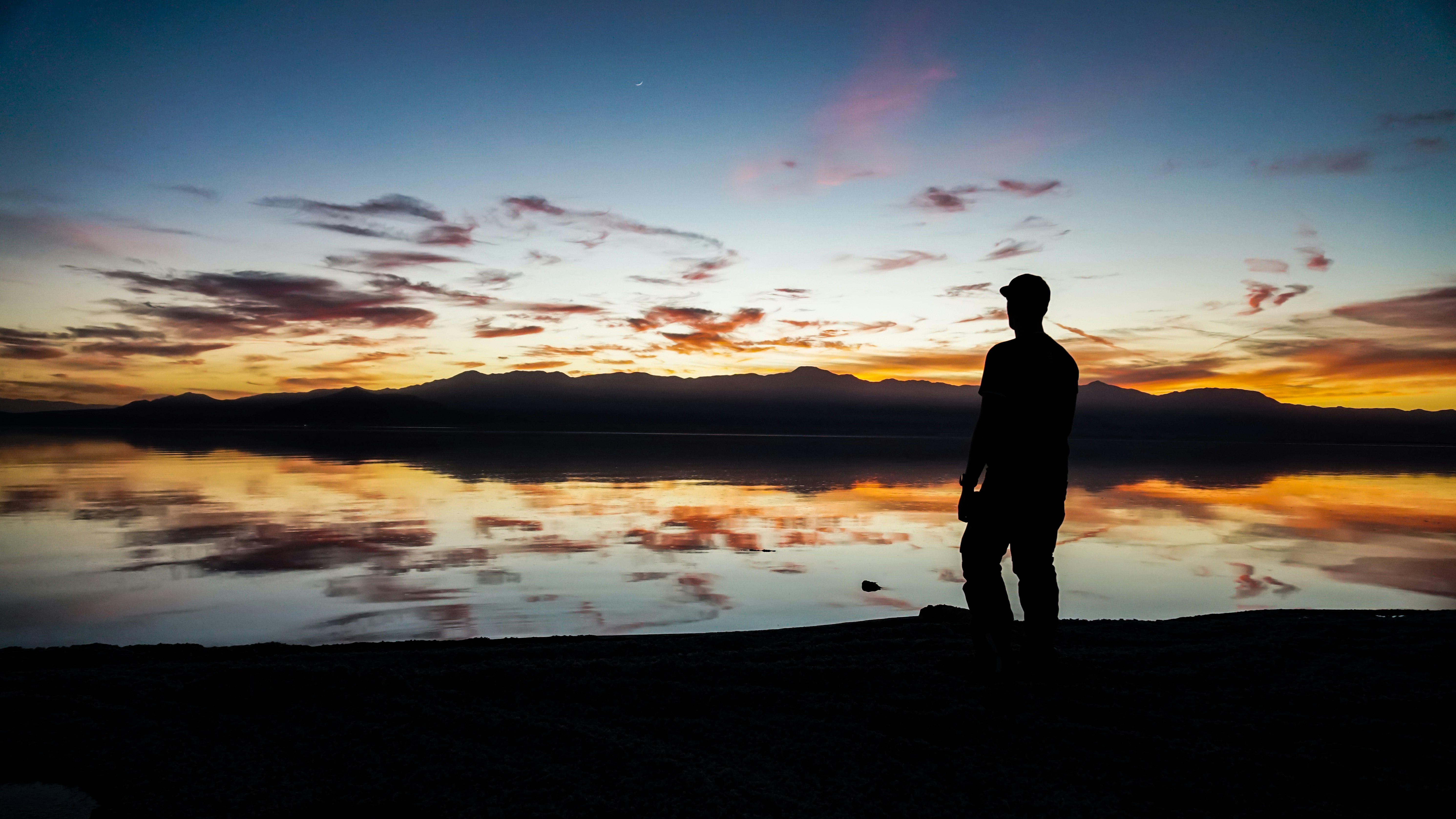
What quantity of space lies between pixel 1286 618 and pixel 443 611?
24.4 feet

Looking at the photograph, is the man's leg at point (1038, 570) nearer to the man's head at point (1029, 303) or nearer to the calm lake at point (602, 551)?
the man's head at point (1029, 303)

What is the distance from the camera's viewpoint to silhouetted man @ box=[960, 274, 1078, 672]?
4699 mm

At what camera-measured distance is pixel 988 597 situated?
15.4 ft

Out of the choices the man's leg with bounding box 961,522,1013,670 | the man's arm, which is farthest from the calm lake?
the man's arm

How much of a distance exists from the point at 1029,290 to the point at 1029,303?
74 mm

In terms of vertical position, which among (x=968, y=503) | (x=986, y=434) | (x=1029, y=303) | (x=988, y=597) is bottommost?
(x=988, y=597)

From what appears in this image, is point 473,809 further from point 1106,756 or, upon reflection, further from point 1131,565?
point 1131,565

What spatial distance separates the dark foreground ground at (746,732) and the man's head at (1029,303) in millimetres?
2063

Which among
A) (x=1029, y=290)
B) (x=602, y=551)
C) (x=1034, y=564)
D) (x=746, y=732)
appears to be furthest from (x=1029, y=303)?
(x=602, y=551)

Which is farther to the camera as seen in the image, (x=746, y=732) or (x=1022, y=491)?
(x=1022, y=491)

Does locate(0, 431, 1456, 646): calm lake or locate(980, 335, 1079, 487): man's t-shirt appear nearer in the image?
locate(980, 335, 1079, 487): man's t-shirt

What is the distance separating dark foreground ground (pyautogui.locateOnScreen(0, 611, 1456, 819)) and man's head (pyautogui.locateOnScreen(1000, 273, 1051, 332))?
6.77ft

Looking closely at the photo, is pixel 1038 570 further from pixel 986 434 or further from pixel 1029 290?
pixel 1029 290

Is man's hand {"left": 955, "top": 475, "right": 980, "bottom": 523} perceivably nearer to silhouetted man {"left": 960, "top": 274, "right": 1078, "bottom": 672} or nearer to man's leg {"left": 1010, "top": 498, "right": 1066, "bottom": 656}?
silhouetted man {"left": 960, "top": 274, "right": 1078, "bottom": 672}
